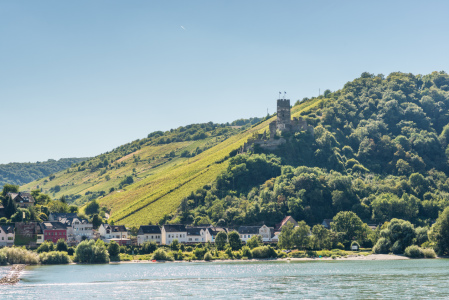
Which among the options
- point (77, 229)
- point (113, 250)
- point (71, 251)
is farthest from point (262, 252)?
point (77, 229)

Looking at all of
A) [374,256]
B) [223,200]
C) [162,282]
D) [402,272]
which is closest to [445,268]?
[402,272]

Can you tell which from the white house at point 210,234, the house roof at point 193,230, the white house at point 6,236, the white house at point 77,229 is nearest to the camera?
the white house at point 6,236

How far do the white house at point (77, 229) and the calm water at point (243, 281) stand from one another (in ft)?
111

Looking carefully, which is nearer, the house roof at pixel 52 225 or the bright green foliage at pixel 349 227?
the house roof at pixel 52 225

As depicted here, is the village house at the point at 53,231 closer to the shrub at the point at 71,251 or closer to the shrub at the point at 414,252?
the shrub at the point at 71,251

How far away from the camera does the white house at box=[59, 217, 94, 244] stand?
15180 centimetres

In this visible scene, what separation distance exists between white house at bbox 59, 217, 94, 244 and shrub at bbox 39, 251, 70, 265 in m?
22.8

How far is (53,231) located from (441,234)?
269ft

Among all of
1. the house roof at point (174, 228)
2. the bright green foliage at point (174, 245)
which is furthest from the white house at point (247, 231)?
the bright green foliage at point (174, 245)

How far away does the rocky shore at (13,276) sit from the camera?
87.8 metres

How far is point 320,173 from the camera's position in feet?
626

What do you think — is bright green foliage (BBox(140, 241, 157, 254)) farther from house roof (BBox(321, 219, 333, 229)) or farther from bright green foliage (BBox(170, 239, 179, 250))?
house roof (BBox(321, 219, 333, 229))

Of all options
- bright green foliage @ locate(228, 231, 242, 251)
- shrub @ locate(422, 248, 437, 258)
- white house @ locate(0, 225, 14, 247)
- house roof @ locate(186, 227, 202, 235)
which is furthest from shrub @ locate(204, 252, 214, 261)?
shrub @ locate(422, 248, 437, 258)

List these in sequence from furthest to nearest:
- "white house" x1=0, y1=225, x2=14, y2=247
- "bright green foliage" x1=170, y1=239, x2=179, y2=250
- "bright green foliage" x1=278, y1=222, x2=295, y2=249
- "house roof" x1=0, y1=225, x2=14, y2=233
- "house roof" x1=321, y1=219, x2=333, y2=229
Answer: "house roof" x1=321, y1=219, x2=333, y2=229 → "bright green foliage" x1=170, y1=239, x2=179, y2=250 → "house roof" x1=0, y1=225, x2=14, y2=233 → "white house" x1=0, y1=225, x2=14, y2=247 → "bright green foliage" x1=278, y1=222, x2=295, y2=249
